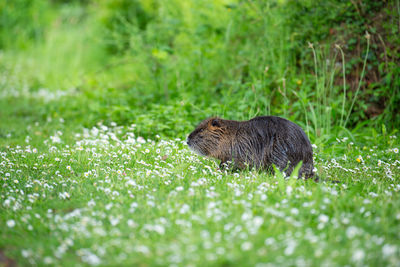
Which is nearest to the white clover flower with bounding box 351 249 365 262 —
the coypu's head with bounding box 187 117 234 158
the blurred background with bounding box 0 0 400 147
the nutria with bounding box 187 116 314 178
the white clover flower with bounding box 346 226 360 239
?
the white clover flower with bounding box 346 226 360 239

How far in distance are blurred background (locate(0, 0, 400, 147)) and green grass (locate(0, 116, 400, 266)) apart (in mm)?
1620

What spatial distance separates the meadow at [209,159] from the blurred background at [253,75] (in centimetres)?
3

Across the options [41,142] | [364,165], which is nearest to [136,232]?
[364,165]

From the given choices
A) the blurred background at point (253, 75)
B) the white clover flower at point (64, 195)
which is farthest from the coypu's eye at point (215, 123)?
the white clover flower at point (64, 195)

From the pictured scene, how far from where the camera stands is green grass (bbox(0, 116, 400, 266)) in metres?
2.50

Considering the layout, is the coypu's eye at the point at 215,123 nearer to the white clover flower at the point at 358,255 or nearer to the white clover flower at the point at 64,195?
the white clover flower at the point at 64,195

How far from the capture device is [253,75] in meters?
6.35

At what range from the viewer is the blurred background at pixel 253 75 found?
5.91 metres

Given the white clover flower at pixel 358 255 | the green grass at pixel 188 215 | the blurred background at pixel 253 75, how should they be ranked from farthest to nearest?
the blurred background at pixel 253 75 → the green grass at pixel 188 215 → the white clover flower at pixel 358 255

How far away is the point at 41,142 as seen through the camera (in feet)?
18.7

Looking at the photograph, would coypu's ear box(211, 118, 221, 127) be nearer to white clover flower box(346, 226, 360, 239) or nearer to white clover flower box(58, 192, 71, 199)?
white clover flower box(58, 192, 71, 199)

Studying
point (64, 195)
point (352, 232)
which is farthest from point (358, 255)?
point (64, 195)

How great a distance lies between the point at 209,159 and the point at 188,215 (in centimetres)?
179

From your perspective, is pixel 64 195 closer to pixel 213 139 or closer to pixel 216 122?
pixel 213 139
